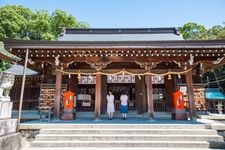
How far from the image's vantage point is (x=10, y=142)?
5.74 meters

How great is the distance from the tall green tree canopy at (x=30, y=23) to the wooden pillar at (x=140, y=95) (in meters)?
21.9

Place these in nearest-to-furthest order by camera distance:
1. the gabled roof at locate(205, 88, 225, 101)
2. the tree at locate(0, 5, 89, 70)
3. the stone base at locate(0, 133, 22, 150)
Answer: the stone base at locate(0, 133, 22, 150) → the gabled roof at locate(205, 88, 225, 101) → the tree at locate(0, 5, 89, 70)

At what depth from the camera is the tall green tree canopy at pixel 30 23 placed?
2748 cm

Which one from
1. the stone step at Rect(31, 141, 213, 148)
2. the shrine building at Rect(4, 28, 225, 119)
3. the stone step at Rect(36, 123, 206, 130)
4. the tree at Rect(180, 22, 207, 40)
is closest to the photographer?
the stone step at Rect(31, 141, 213, 148)

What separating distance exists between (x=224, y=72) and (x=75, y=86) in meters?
21.5

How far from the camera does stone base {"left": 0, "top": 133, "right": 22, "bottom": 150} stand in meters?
5.23

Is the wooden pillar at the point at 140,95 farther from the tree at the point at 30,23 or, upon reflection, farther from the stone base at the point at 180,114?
the tree at the point at 30,23

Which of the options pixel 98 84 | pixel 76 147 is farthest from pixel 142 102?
pixel 76 147

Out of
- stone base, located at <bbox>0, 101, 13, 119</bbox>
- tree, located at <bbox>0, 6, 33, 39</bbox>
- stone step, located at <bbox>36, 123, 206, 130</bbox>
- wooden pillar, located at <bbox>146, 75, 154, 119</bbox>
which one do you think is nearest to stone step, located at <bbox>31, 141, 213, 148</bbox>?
stone step, located at <bbox>36, 123, 206, 130</bbox>

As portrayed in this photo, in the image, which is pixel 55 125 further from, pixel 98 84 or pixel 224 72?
pixel 224 72

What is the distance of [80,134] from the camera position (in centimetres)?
690

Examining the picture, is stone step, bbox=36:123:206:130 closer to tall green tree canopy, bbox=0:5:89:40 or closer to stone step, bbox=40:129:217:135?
stone step, bbox=40:129:217:135

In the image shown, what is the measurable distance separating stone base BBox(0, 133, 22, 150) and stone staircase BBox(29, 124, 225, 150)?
0.52 meters

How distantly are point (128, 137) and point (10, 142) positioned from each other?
4.02 m
